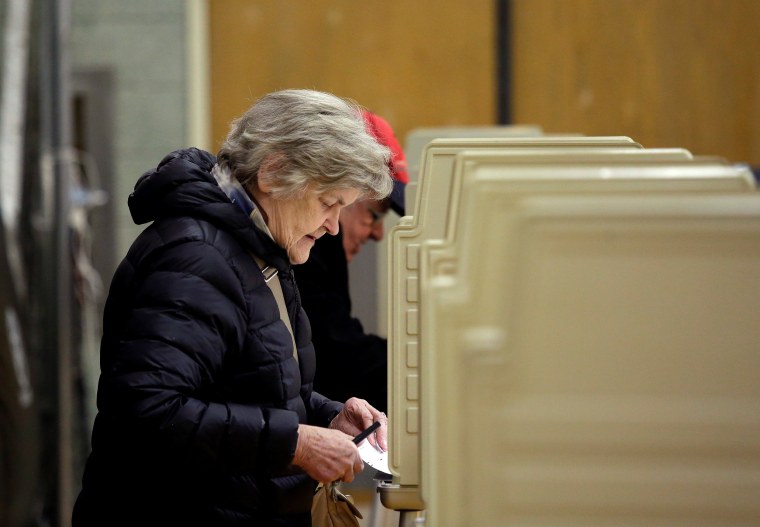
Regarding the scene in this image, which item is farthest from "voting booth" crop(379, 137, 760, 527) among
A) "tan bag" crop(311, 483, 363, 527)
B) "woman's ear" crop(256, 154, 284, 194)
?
"tan bag" crop(311, 483, 363, 527)

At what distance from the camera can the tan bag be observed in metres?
1.67

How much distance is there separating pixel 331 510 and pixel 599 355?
0.85 metres

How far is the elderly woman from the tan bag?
6 cm

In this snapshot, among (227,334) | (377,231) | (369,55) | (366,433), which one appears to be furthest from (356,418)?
(369,55)

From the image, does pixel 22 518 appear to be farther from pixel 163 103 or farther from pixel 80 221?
pixel 163 103

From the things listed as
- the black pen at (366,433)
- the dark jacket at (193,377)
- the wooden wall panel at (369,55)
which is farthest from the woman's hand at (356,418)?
the wooden wall panel at (369,55)

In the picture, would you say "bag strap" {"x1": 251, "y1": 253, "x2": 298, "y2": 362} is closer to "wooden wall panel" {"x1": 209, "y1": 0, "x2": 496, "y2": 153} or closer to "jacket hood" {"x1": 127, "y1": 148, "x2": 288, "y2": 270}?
"jacket hood" {"x1": 127, "y1": 148, "x2": 288, "y2": 270}

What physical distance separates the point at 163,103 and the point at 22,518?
7.39ft

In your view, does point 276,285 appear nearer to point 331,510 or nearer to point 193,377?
point 193,377

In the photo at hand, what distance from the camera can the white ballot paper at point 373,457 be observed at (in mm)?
1594

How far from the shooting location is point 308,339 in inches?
64.6

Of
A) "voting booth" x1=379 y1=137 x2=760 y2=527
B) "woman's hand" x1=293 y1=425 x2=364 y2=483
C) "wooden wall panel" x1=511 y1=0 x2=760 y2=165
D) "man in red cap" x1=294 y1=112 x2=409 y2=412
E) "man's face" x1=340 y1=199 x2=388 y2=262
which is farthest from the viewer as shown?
"wooden wall panel" x1=511 y1=0 x2=760 y2=165

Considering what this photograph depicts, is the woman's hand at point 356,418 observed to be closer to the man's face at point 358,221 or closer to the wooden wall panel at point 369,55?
the man's face at point 358,221

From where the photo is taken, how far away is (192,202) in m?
1.47
